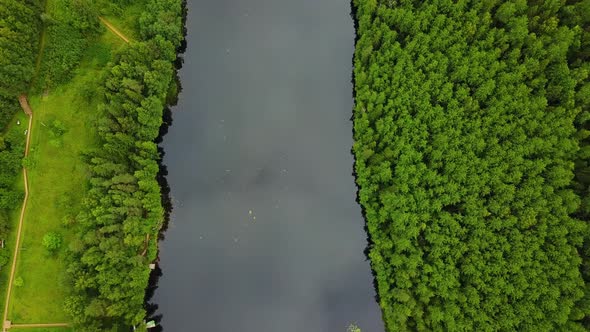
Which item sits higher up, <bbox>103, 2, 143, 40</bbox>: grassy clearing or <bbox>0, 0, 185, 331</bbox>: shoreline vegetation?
<bbox>103, 2, 143, 40</bbox>: grassy clearing

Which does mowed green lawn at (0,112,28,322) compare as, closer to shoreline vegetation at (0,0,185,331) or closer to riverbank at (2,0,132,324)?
shoreline vegetation at (0,0,185,331)

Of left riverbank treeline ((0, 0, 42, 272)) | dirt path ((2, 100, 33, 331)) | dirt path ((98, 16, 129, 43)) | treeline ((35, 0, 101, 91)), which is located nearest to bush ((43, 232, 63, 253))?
dirt path ((2, 100, 33, 331))

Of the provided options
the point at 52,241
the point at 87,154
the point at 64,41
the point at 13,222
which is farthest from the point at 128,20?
the point at 52,241

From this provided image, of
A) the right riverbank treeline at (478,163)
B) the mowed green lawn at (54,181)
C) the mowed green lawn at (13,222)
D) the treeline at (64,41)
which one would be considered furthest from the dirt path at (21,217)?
the right riverbank treeline at (478,163)

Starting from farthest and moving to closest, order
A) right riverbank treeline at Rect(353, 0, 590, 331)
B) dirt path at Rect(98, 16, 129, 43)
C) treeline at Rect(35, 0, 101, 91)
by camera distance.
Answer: dirt path at Rect(98, 16, 129, 43) < treeline at Rect(35, 0, 101, 91) < right riverbank treeline at Rect(353, 0, 590, 331)

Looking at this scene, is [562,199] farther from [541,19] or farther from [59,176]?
[59,176]

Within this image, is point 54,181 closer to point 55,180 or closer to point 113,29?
point 55,180
